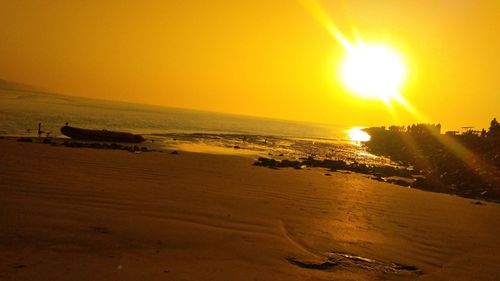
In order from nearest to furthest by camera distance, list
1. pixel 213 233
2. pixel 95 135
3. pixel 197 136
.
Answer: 1. pixel 213 233
2. pixel 95 135
3. pixel 197 136

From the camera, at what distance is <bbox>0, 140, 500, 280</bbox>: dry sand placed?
203 inches

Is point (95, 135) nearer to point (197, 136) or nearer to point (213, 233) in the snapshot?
point (197, 136)

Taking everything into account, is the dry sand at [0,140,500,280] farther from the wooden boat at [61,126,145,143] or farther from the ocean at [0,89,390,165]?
the wooden boat at [61,126,145,143]

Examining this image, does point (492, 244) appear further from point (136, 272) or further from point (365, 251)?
point (136, 272)

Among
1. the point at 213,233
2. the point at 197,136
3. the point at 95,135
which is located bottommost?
the point at 95,135

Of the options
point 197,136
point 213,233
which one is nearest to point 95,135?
point 197,136

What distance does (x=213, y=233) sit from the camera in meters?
6.92

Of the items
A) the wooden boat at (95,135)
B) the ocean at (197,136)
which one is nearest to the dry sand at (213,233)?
the ocean at (197,136)

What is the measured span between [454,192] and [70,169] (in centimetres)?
1559

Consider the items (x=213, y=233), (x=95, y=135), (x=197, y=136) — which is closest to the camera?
(x=213, y=233)

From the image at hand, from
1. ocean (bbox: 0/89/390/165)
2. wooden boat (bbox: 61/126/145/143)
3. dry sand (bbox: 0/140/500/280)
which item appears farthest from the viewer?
ocean (bbox: 0/89/390/165)

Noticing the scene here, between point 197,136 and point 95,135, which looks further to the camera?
point 197,136

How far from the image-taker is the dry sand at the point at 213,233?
5164 mm

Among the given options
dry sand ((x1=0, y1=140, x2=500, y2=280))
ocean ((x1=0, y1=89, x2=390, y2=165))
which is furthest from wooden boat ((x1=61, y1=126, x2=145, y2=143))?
dry sand ((x1=0, y1=140, x2=500, y2=280))
